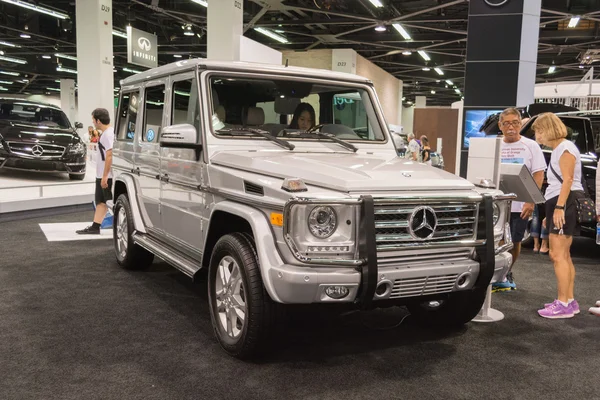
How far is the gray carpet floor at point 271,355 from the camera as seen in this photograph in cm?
316

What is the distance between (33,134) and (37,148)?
276mm

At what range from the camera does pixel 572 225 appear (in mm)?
4477

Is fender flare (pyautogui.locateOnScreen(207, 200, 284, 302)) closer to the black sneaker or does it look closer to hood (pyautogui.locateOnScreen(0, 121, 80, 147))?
the black sneaker

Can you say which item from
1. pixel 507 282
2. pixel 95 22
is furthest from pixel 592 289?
pixel 95 22

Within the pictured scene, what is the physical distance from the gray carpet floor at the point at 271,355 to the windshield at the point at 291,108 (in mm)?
1459

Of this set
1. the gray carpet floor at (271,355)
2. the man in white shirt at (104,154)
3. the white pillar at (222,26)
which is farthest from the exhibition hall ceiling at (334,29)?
the gray carpet floor at (271,355)

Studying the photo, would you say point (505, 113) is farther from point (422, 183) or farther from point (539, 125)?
point (422, 183)

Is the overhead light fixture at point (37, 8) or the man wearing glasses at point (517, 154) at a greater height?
the overhead light fixture at point (37, 8)

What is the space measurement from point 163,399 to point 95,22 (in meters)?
13.7

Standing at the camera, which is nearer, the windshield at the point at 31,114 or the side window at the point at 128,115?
the side window at the point at 128,115

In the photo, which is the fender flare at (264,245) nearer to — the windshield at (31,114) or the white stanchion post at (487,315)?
the white stanchion post at (487,315)

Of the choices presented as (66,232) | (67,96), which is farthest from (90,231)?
(67,96)

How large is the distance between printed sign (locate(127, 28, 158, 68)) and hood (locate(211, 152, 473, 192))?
478 inches

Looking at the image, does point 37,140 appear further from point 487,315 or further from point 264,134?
point 487,315
